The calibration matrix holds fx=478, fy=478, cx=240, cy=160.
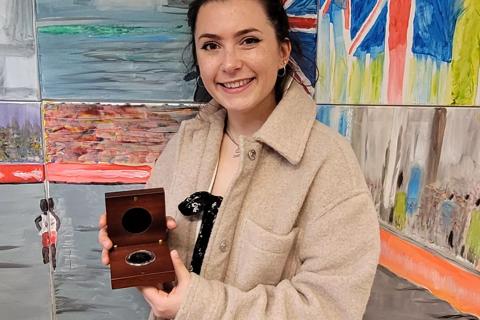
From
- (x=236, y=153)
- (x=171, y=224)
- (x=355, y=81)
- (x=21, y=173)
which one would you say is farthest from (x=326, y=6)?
(x=21, y=173)

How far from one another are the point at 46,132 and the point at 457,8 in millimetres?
950

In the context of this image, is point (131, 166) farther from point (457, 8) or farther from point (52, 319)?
point (457, 8)

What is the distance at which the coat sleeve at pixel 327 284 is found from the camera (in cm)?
88

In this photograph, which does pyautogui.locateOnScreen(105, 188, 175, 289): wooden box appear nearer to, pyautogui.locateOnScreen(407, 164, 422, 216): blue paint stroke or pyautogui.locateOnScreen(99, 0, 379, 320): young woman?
pyautogui.locateOnScreen(99, 0, 379, 320): young woman

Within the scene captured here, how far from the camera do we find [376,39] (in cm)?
106

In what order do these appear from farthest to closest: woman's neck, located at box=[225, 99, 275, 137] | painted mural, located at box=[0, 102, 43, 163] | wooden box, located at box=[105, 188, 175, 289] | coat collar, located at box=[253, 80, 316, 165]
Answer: painted mural, located at box=[0, 102, 43, 163], woman's neck, located at box=[225, 99, 275, 137], coat collar, located at box=[253, 80, 316, 165], wooden box, located at box=[105, 188, 175, 289]

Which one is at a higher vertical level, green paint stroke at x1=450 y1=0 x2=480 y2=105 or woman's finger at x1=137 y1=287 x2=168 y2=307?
green paint stroke at x1=450 y1=0 x2=480 y2=105

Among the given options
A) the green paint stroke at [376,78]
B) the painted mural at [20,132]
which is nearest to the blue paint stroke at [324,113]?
the green paint stroke at [376,78]

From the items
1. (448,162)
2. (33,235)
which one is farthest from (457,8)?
(33,235)

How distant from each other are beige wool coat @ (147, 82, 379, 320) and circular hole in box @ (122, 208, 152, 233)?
0.33ft

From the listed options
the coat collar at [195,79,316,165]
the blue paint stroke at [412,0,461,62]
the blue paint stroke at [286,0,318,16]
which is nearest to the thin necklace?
the coat collar at [195,79,316,165]

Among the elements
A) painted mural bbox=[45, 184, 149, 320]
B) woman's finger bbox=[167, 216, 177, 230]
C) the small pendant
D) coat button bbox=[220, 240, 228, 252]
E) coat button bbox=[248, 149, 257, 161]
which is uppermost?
coat button bbox=[248, 149, 257, 161]

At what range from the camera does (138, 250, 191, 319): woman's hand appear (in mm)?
876

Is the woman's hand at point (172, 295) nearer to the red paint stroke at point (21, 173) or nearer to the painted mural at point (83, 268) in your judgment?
the painted mural at point (83, 268)
